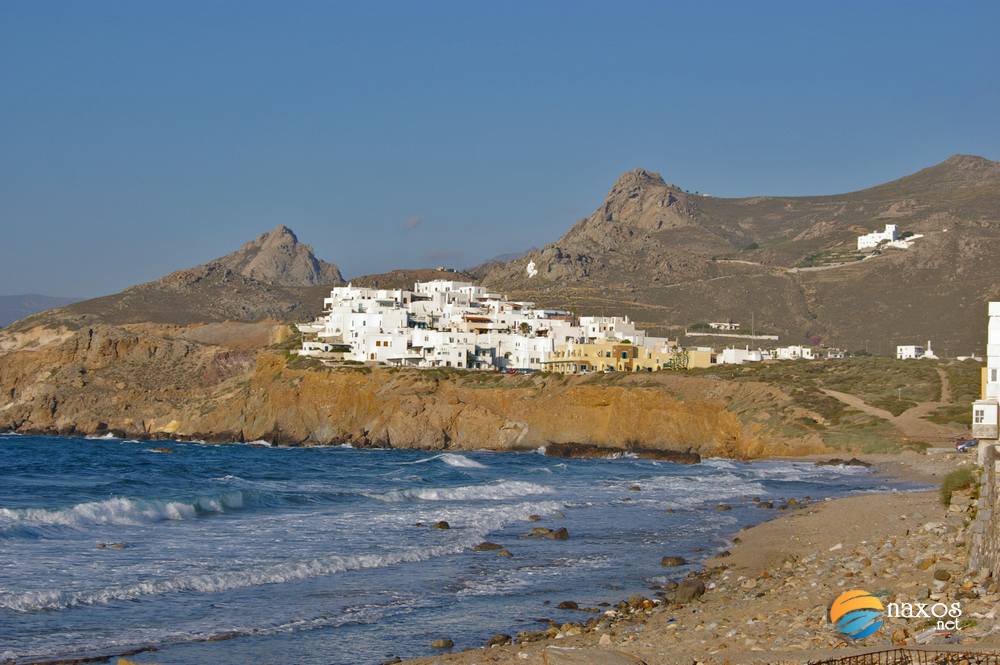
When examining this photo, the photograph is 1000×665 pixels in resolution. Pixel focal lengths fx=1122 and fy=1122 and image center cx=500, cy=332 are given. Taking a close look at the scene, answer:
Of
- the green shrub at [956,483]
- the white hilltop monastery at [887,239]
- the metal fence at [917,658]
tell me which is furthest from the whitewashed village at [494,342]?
the metal fence at [917,658]

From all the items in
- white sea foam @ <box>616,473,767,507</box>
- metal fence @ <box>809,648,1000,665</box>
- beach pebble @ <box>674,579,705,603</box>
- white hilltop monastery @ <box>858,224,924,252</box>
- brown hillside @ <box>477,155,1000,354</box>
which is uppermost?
white hilltop monastery @ <box>858,224,924,252</box>

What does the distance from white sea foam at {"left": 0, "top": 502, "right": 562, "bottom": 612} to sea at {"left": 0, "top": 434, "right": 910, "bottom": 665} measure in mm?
56

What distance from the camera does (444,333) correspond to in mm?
86000

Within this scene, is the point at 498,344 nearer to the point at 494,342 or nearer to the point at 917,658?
the point at 494,342

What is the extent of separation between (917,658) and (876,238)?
137 metres

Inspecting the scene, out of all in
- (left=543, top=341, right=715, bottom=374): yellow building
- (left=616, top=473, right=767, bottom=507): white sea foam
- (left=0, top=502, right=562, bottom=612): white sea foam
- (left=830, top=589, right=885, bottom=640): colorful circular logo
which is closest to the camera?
(left=830, top=589, right=885, bottom=640): colorful circular logo

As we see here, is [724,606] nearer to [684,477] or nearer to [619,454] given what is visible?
[684,477]

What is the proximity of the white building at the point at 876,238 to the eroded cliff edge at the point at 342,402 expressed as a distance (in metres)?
76.8

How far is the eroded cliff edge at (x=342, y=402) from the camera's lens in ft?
205

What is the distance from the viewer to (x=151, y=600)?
66.1 ft

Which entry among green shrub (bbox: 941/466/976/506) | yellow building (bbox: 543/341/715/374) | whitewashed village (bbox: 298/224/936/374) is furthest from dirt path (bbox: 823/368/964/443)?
green shrub (bbox: 941/466/976/506)

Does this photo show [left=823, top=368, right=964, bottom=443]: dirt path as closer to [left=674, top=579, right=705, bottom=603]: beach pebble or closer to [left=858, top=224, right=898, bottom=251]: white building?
[left=674, top=579, right=705, bottom=603]: beach pebble

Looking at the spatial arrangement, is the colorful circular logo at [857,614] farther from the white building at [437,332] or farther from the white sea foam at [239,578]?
the white building at [437,332]

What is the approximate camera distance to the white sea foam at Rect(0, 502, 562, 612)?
19656 millimetres
